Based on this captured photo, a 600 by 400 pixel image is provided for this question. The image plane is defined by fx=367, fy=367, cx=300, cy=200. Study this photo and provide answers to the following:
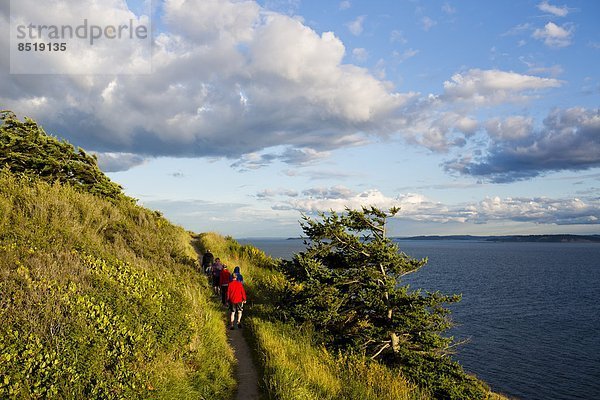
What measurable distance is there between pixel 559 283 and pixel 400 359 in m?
65.5

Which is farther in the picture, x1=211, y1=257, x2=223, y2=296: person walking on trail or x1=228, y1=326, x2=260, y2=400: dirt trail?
x1=211, y1=257, x2=223, y2=296: person walking on trail

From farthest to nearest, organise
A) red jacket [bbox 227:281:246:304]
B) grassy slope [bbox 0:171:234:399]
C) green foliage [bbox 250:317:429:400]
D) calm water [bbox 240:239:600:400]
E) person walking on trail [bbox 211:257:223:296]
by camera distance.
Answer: calm water [bbox 240:239:600:400] → person walking on trail [bbox 211:257:223:296] → red jacket [bbox 227:281:246:304] → green foliage [bbox 250:317:429:400] → grassy slope [bbox 0:171:234:399]

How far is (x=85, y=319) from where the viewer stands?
6395mm

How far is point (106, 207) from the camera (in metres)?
15.2

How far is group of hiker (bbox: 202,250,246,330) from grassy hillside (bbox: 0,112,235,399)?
0.86 metres

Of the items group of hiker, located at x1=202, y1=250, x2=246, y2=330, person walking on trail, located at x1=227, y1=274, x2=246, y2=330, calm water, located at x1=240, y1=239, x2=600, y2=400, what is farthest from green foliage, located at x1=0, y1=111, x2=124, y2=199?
calm water, located at x1=240, y1=239, x2=600, y2=400

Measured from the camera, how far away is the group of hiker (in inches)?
504

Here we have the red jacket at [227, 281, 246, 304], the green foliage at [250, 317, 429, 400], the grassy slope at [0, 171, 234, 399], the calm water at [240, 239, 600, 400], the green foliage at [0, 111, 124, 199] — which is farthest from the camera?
the calm water at [240, 239, 600, 400]

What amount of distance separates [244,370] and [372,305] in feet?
21.9

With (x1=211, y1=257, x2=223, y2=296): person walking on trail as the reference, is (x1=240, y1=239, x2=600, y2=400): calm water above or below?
below

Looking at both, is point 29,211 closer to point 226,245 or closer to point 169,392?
point 169,392

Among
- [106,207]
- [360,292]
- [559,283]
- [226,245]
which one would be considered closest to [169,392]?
[360,292]

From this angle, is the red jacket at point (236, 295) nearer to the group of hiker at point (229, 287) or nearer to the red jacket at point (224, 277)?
the group of hiker at point (229, 287)

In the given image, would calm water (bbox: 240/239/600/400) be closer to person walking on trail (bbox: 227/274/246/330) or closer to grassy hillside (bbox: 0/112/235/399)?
person walking on trail (bbox: 227/274/246/330)
